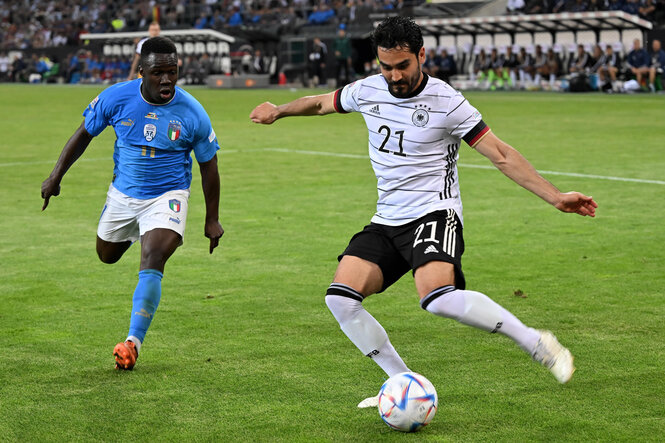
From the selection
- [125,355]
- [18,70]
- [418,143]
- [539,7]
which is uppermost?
[418,143]

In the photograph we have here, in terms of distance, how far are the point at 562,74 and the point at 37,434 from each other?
1458 inches

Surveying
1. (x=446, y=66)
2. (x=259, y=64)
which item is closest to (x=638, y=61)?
(x=446, y=66)

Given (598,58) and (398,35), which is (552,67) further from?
(398,35)

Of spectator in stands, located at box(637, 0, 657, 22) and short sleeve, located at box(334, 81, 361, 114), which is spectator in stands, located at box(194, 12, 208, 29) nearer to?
spectator in stands, located at box(637, 0, 657, 22)

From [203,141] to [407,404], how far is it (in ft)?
7.71

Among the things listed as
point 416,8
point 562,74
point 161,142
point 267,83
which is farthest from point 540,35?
point 161,142

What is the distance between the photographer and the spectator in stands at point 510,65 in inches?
1591

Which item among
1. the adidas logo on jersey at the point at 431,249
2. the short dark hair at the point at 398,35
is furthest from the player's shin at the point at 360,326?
the short dark hair at the point at 398,35

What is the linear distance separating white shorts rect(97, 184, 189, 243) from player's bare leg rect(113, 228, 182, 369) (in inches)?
2.6

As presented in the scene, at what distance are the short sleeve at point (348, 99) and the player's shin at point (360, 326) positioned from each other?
1.07 metres

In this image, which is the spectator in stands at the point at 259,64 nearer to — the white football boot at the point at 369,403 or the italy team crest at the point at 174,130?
the italy team crest at the point at 174,130

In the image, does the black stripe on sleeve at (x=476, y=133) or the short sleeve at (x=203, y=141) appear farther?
the short sleeve at (x=203, y=141)

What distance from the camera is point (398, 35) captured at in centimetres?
493

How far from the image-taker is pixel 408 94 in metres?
5.17
